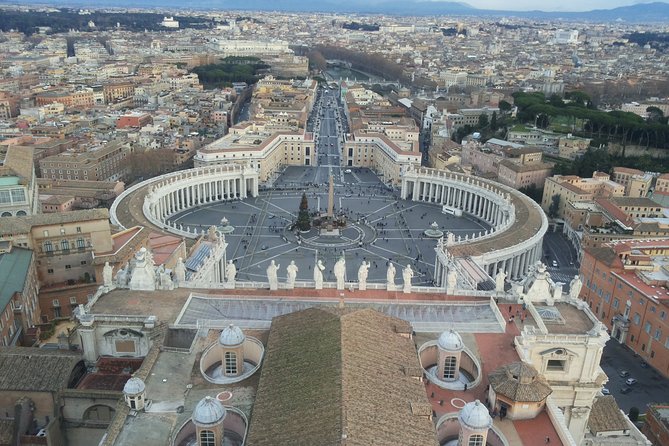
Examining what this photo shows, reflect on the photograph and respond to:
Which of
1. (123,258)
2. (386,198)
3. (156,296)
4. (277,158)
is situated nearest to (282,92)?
(277,158)

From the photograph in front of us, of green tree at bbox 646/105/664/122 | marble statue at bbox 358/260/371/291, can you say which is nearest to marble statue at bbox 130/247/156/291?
marble statue at bbox 358/260/371/291

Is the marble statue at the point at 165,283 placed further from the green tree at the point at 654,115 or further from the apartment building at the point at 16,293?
the green tree at the point at 654,115

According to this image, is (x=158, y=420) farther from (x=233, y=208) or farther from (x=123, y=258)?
(x=233, y=208)

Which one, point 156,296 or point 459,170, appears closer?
point 156,296

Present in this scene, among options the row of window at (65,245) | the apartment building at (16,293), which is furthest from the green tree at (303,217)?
the apartment building at (16,293)

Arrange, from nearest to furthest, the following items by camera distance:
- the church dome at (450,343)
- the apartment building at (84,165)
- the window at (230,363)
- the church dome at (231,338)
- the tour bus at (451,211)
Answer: the church dome at (231,338) < the window at (230,363) < the church dome at (450,343) < the apartment building at (84,165) < the tour bus at (451,211)

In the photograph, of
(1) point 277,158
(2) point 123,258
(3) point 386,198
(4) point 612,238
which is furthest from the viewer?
(1) point 277,158
